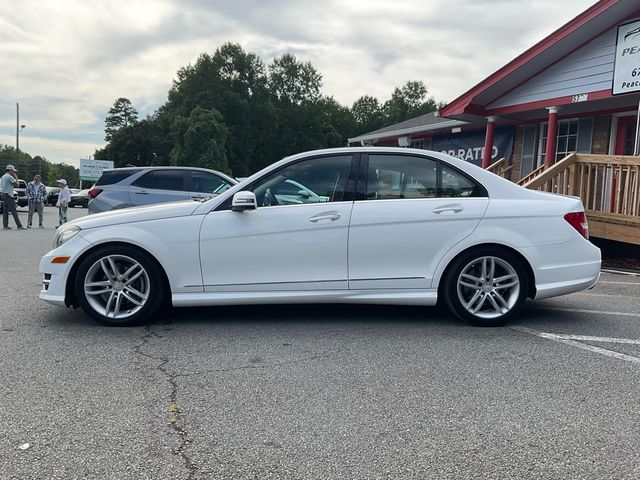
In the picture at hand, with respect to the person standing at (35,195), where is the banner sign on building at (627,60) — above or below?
above

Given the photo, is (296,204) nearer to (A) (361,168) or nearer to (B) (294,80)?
(A) (361,168)

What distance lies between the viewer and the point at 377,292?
4938 mm

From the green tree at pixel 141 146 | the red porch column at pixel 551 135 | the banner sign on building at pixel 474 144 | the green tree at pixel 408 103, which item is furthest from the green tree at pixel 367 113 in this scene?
the red porch column at pixel 551 135

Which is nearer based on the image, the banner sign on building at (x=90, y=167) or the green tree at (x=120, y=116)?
the banner sign on building at (x=90, y=167)

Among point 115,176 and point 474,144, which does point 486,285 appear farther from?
point 474,144

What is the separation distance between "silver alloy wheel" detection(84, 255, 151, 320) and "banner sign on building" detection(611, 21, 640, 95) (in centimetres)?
1002

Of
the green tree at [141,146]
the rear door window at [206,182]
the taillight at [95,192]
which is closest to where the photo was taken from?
the taillight at [95,192]

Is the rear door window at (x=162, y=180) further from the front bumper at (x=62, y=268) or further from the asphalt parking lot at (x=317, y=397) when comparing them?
the front bumper at (x=62, y=268)

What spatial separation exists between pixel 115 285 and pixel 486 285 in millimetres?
3302

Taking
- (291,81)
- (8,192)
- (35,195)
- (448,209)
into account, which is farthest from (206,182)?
(291,81)

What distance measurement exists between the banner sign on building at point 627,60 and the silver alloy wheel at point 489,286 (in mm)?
7722

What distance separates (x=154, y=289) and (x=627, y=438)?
3.67 metres

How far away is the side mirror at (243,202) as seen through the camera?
475cm

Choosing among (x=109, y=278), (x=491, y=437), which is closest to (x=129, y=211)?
(x=109, y=278)
